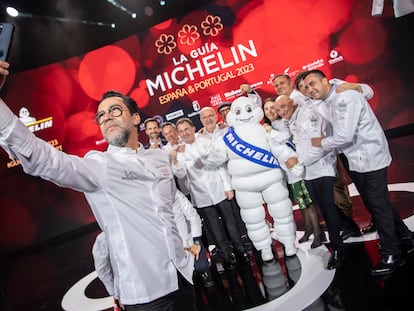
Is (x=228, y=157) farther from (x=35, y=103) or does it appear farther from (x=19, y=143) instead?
(x=35, y=103)

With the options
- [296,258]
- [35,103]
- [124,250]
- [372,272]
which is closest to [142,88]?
[35,103]

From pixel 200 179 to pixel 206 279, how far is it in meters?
1.07

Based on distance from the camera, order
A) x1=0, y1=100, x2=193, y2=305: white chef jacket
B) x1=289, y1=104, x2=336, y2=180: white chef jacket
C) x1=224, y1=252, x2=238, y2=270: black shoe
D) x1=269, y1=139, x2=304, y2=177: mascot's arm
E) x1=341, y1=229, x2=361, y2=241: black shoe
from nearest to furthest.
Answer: x1=0, y1=100, x2=193, y2=305: white chef jacket < x1=289, y1=104, x2=336, y2=180: white chef jacket < x1=269, y1=139, x2=304, y2=177: mascot's arm < x1=341, y1=229, x2=361, y2=241: black shoe < x1=224, y1=252, x2=238, y2=270: black shoe

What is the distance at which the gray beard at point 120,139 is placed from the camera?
1704 millimetres

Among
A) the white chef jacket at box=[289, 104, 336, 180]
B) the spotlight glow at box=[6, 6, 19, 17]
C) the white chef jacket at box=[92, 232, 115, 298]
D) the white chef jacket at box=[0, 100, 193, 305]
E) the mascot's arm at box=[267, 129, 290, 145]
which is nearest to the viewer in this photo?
the white chef jacket at box=[0, 100, 193, 305]

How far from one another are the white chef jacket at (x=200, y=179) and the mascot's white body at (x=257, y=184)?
47 cm

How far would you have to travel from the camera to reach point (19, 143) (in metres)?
1.21

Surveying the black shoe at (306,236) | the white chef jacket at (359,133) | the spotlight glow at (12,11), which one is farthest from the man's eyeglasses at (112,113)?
the spotlight glow at (12,11)

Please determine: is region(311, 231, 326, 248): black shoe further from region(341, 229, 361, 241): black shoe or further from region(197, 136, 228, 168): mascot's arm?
region(197, 136, 228, 168): mascot's arm

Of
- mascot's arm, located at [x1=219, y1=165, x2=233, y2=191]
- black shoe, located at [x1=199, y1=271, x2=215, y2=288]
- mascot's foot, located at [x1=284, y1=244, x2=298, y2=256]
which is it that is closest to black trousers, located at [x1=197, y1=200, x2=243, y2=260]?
mascot's arm, located at [x1=219, y1=165, x2=233, y2=191]

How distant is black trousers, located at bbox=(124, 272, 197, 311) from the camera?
5.05 ft

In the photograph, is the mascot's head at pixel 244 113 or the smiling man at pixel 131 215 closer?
the smiling man at pixel 131 215

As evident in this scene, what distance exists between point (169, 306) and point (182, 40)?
23.0 feet

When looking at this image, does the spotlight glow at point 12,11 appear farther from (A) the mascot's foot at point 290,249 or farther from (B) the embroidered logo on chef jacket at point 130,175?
(B) the embroidered logo on chef jacket at point 130,175
